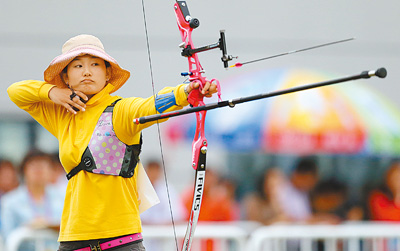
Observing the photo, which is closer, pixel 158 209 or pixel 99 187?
pixel 99 187

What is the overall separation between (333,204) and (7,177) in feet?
7.78

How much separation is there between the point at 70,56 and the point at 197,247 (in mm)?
2357

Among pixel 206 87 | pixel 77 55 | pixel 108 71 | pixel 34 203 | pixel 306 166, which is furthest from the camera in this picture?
pixel 306 166

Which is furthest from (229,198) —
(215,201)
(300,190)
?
(300,190)

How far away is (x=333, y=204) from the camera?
596 cm

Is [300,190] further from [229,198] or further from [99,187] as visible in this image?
[99,187]

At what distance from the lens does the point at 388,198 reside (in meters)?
5.99

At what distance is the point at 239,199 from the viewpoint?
596cm

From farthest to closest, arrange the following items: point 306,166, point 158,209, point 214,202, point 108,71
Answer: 1. point 306,166
2. point 214,202
3. point 158,209
4. point 108,71

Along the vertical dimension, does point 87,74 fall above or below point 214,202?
above

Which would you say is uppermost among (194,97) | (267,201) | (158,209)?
(194,97)

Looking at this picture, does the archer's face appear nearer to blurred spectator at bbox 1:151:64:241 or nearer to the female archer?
the female archer

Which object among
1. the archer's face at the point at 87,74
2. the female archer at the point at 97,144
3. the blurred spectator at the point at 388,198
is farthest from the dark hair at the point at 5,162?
the archer's face at the point at 87,74

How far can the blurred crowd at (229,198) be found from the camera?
16.4ft
